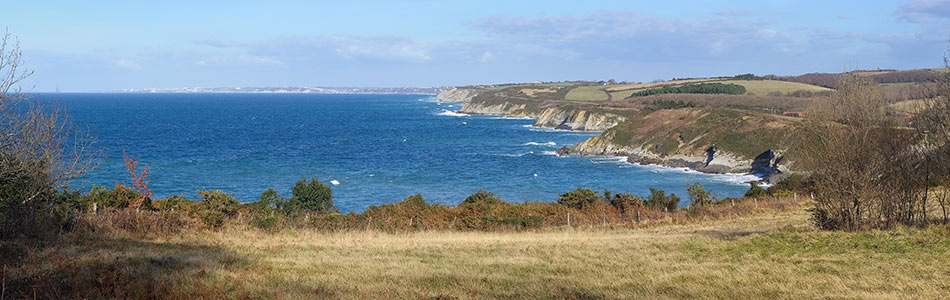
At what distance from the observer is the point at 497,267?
597 inches

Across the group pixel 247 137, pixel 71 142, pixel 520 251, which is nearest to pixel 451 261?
pixel 520 251

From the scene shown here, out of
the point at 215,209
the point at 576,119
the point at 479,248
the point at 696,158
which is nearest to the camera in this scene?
the point at 479,248

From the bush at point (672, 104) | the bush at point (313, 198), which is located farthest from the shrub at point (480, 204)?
the bush at point (672, 104)

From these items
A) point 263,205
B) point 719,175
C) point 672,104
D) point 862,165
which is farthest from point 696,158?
point 862,165

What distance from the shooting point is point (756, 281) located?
12867 millimetres

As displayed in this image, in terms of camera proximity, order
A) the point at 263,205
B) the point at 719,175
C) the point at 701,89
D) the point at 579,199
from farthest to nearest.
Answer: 1. the point at 701,89
2. the point at 719,175
3. the point at 579,199
4. the point at 263,205

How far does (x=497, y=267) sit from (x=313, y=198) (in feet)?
98.1

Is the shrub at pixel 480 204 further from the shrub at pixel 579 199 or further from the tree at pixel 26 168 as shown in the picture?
the tree at pixel 26 168

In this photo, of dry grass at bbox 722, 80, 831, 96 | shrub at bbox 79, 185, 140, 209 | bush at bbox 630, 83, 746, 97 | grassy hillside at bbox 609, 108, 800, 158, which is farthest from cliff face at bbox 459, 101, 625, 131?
shrub at bbox 79, 185, 140, 209

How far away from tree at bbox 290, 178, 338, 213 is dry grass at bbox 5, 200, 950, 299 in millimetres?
21148

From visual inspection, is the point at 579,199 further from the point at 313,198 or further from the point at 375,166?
the point at 375,166

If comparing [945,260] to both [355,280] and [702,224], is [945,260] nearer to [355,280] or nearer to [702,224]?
[355,280]

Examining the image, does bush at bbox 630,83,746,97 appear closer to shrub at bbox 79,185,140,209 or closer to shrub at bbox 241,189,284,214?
shrub at bbox 241,189,284,214

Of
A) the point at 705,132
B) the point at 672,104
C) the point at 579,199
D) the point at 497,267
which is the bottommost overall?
the point at 579,199
